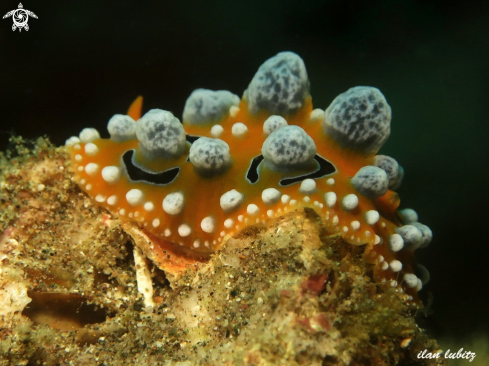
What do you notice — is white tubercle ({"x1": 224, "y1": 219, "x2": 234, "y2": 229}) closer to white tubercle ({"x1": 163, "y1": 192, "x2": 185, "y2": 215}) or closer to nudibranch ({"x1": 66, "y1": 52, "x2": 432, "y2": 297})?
nudibranch ({"x1": 66, "y1": 52, "x2": 432, "y2": 297})

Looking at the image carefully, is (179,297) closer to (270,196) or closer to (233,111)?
(270,196)

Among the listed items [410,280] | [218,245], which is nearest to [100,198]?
[218,245]

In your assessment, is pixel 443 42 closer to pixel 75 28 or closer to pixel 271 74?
pixel 271 74

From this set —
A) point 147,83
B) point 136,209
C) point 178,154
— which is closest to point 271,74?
point 178,154

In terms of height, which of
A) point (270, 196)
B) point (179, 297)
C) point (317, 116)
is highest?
point (317, 116)

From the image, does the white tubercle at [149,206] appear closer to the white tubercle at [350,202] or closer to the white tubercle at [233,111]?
the white tubercle at [233,111]

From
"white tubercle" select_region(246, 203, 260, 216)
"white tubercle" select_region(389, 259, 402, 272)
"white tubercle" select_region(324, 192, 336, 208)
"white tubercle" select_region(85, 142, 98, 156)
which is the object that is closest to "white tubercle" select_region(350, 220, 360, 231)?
"white tubercle" select_region(324, 192, 336, 208)

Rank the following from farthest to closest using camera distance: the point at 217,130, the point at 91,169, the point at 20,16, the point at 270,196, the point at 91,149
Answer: the point at 20,16 < the point at 217,130 < the point at 91,149 < the point at 91,169 < the point at 270,196
